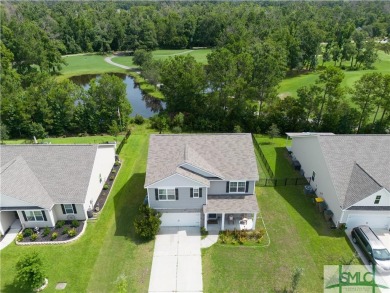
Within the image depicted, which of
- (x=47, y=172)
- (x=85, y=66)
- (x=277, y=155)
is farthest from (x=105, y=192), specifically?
(x=85, y=66)

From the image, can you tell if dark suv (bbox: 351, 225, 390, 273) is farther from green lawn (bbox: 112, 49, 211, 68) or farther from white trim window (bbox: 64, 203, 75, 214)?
green lawn (bbox: 112, 49, 211, 68)

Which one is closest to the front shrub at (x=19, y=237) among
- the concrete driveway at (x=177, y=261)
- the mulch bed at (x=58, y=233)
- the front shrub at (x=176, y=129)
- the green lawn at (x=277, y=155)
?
the mulch bed at (x=58, y=233)

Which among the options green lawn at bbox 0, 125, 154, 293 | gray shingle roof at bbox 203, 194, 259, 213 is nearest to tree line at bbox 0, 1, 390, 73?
gray shingle roof at bbox 203, 194, 259, 213

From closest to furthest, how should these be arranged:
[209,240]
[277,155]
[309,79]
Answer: [209,240], [277,155], [309,79]

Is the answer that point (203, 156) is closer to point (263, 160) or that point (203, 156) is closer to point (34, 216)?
point (263, 160)

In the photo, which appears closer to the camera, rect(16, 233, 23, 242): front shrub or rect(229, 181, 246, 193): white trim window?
rect(16, 233, 23, 242): front shrub

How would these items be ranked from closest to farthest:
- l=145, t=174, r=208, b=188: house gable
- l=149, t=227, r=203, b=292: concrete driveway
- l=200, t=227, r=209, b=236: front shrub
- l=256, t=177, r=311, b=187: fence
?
l=149, t=227, r=203, b=292: concrete driveway
l=145, t=174, r=208, b=188: house gable
l=200, t=227, r=209, b=236: front shrub
l=256, t=177, r=311, b=187: fence
